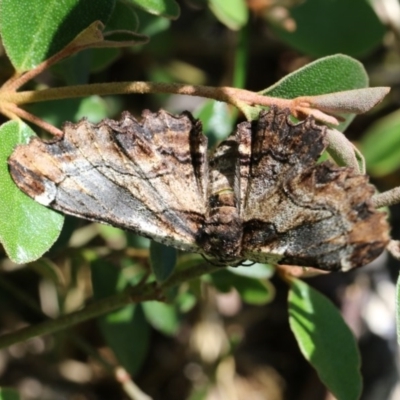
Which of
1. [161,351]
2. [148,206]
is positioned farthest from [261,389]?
[148,206]

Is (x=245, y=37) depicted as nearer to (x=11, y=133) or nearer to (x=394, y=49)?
(x=394, y=49)

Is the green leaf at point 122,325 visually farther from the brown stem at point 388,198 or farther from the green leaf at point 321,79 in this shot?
the brown stem at point 388,198

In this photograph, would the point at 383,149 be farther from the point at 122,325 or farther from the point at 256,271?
the point at 122,325

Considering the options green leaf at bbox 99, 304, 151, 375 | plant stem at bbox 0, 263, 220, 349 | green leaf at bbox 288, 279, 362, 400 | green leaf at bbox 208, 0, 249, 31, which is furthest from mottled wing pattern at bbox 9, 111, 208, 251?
green leaf at bbox 99, 304, 151, 375

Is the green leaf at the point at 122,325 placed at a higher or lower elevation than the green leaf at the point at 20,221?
lower

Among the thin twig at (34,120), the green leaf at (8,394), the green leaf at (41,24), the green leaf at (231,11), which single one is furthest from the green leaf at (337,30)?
the green leaf at (8,394)

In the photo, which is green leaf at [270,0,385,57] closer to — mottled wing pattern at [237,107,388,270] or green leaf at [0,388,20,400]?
mottled wing pattern at [237,107,388,270]

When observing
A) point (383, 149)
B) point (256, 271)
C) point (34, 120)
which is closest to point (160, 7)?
point (34, 120)
